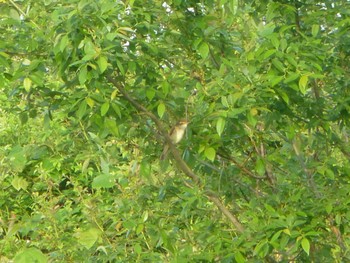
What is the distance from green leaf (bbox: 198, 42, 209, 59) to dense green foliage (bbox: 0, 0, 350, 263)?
1cm

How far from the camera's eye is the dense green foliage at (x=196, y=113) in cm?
254

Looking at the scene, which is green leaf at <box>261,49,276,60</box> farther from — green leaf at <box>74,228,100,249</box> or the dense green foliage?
green leaf at <box>74,228,100,249</box>

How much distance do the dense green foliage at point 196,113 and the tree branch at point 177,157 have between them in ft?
0.07

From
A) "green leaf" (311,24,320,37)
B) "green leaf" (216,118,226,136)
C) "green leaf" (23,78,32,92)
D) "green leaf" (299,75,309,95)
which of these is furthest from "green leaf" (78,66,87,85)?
"green leaf" (311,24,320,37)

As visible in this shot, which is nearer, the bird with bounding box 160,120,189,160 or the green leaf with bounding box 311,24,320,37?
the bird with bounding box 160,120,189,160

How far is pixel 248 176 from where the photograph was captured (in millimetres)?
3283

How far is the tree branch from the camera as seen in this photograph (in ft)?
8.75

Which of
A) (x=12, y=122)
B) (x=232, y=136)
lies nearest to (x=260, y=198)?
(x=232, y=136)

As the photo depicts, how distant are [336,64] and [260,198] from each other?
0.66 m

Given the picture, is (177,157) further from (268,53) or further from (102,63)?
(102,63)

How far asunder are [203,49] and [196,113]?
10.3 inches

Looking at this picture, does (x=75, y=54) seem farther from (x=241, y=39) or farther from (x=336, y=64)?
(x=336, y=64)

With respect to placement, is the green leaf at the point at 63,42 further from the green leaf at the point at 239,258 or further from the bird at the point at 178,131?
the green leaf at the point at 239,258

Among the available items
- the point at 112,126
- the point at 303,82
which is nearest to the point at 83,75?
the point at 112,126
